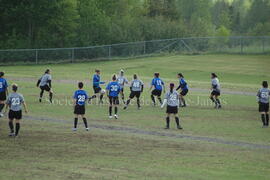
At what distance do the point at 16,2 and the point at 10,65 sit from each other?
16669mm

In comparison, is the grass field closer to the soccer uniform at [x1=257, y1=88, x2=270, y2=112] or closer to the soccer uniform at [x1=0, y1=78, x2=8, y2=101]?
the soccer uniform at [x1=257, y1=88, x2=270, y2=112]

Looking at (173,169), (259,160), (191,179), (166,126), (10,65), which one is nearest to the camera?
(191,179)

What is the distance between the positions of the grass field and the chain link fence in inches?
938

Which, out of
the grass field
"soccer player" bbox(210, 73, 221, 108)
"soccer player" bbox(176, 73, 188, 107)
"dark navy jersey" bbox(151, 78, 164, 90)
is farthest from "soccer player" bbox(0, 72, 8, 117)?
"soccer player" bbox(210, 73, 221, 108)

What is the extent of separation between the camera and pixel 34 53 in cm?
6550

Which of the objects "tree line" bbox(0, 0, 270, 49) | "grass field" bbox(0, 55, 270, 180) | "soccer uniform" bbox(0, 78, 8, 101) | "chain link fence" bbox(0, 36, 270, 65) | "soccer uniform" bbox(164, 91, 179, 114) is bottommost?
"grass field" bbox(0, 55, 270, 180)

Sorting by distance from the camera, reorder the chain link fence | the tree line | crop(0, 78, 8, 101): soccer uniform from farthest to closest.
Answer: the tree line
the chain link fence
crop(0, 78, 8, 101): soccer uniform

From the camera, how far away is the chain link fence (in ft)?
214

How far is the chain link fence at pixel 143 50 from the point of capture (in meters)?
65.4

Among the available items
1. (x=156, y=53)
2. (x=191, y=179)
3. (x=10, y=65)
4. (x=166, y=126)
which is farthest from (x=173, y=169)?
(x=156, y=53)

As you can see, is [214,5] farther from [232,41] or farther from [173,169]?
[173,169]

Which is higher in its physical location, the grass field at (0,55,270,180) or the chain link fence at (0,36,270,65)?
the chain link fence at (0,36,270,65)

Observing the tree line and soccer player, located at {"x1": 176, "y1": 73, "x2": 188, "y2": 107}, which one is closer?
soccer player, located at {"x1": 176, "y1": 73, "x2": 188, "y2": 107}

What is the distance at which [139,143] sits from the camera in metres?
23.1
